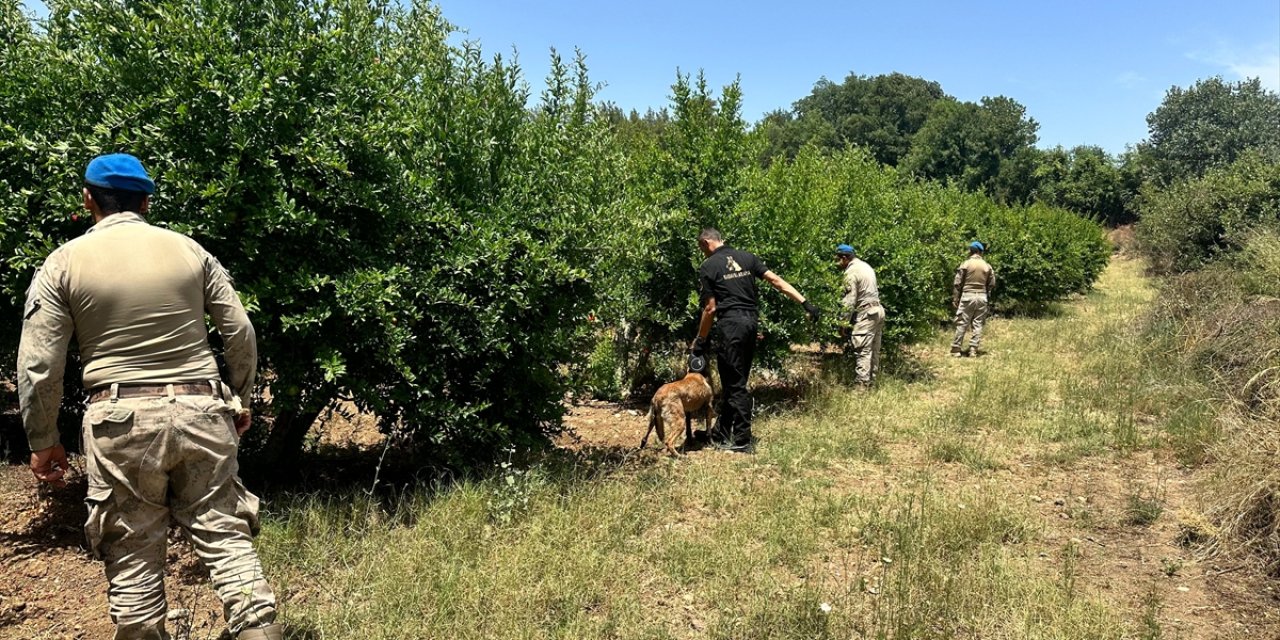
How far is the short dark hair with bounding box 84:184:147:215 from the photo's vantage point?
2.79 meters

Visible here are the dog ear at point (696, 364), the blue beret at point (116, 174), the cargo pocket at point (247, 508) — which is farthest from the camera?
the dog ear at point (696, 364)

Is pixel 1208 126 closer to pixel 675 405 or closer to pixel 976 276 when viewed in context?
pixel 976 276

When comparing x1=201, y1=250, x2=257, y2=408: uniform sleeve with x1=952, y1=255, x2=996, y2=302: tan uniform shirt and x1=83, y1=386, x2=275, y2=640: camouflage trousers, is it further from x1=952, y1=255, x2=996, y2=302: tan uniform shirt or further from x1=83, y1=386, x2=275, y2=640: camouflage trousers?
x1=952, y1=255, x2=996, y2=302: tan uniform shirt

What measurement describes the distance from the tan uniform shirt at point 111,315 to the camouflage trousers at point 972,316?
468 inches

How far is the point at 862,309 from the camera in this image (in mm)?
9258

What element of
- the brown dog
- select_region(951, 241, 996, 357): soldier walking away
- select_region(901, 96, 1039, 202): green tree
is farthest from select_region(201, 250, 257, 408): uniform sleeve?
select_region(901, 96, 1039, 202): green tree

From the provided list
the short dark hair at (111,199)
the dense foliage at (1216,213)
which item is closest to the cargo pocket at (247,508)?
the short dark hair at (111,199)

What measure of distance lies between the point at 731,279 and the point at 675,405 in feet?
3.95

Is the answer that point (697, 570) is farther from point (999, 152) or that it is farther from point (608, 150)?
point (999, 152)

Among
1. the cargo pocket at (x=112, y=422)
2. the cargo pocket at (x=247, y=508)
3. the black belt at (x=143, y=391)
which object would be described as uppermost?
the black belt at (x=143, y=391)

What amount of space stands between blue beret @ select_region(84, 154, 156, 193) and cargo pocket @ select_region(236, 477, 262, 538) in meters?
1.22

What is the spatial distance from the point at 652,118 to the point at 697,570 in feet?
129

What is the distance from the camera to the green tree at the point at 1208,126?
176ft

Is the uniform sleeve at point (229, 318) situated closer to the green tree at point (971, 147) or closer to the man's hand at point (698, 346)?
the man's hand at point (698, 346)
